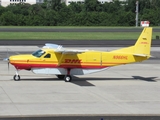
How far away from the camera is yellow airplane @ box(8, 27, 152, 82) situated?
2823 cm

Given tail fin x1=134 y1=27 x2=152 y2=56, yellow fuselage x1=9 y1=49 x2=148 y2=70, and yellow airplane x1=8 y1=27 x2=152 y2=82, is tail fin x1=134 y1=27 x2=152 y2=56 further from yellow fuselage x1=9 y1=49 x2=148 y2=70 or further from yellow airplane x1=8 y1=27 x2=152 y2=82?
yellow fuselage x1=9 y1=49 x2=148 y2=70

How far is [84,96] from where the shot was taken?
24.0 m

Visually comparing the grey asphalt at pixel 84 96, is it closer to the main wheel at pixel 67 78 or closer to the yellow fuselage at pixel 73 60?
the main wheel at pixel 67 78

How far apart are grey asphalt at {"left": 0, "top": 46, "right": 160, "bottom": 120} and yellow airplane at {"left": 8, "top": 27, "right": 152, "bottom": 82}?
647 mm

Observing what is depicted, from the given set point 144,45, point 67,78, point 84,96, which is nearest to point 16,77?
point 67,78

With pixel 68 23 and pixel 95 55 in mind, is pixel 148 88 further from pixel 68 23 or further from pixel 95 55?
pixel 68 23

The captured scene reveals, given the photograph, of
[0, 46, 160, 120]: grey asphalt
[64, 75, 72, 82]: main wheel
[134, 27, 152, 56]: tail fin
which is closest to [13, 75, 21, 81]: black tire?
[0, 46, 160, 120]: grey asphalt

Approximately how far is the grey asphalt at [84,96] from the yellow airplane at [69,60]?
2.12ft

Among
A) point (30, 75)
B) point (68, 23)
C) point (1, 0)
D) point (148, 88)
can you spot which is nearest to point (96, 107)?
point (148, 88)

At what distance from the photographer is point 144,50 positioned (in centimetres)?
2961

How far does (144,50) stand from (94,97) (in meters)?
6.95

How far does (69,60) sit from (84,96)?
487 centimetres

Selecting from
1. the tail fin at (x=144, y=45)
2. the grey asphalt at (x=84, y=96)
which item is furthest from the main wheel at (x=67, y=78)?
the tail fin at (x=144, y=45)

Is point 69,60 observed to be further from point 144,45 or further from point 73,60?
point 144,45
